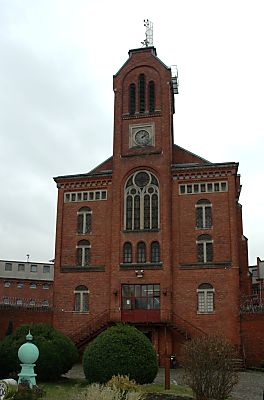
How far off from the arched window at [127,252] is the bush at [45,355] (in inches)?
580

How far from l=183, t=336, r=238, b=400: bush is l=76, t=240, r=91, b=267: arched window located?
23580 millimetres

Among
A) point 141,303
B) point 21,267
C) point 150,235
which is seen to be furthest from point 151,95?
point 21,267

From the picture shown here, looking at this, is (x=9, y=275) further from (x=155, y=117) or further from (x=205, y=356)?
(x=205, y=356)

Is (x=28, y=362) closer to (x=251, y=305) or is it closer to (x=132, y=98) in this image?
(x=251, y=305)

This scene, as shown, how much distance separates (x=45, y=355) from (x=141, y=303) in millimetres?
15709

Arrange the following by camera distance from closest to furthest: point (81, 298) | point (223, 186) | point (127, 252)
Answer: point (223, 186) < point (127, 252) < point (81, 298)

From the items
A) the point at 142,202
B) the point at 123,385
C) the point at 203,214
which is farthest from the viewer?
the point at 142,202

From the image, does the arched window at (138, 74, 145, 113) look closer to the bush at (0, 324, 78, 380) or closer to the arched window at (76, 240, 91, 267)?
the arched window at (76, 240, 91, 267)

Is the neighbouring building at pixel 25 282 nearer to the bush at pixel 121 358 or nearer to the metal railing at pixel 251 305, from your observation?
the metal railing at pixel 251 305

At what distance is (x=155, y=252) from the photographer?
42031mm

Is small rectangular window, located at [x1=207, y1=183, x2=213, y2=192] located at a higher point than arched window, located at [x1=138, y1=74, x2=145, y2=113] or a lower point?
lower

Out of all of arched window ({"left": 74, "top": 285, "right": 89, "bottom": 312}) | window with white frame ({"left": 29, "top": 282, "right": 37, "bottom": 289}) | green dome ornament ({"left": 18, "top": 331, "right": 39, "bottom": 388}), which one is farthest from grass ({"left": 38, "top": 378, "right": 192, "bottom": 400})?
window with white frame ({"left": 29, "top": 282, "right": 37, "bottom": 289})

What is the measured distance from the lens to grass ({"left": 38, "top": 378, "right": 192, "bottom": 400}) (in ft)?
71.3

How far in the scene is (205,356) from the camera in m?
20.5
